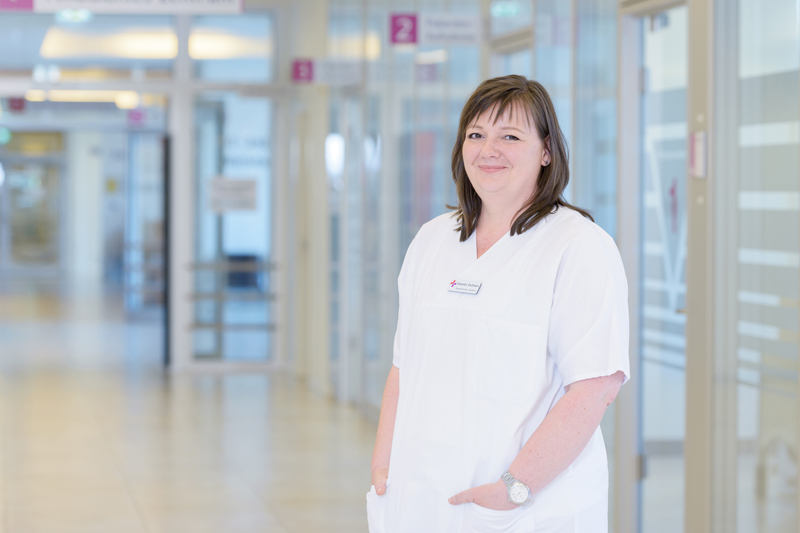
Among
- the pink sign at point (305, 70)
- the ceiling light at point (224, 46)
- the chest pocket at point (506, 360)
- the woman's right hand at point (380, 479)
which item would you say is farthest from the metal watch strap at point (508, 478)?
the ceiling light at point (224, 46)

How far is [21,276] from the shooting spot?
914 inches

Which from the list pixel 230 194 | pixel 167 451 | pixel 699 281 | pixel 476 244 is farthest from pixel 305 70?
pixel 476 244

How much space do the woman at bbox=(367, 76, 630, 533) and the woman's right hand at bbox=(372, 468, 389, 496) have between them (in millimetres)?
54

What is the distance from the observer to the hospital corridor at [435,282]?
1.86 metres

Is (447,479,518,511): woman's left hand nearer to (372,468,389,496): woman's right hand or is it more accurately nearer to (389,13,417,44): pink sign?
(372,468,389,496): woman's right hand

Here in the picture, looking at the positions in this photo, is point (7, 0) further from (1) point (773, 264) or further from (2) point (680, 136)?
(1) point (773, 264)

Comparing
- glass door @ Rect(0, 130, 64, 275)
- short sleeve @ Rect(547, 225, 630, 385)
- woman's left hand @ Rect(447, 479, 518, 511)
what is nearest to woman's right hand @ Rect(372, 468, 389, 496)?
woman's left hand @ Rect(447, 479, 518, 511)

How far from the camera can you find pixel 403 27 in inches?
241

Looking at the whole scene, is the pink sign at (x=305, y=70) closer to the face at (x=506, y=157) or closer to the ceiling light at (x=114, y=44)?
the ceiling light at (x=114, y=44)

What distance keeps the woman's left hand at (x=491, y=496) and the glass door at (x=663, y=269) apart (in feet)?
7.41

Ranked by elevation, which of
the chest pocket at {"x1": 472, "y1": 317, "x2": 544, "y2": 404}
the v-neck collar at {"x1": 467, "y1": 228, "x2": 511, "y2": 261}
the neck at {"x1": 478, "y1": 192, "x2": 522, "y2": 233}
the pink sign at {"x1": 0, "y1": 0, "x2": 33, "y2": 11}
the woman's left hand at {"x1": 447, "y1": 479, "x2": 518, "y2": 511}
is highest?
the pink sign at {"x1": 0, "y1": 0, "x2": 33, "y2": 11}

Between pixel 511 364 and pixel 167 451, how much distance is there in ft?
16.4

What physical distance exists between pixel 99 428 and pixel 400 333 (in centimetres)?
550

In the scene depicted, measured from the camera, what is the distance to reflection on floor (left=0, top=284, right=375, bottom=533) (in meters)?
4.95
